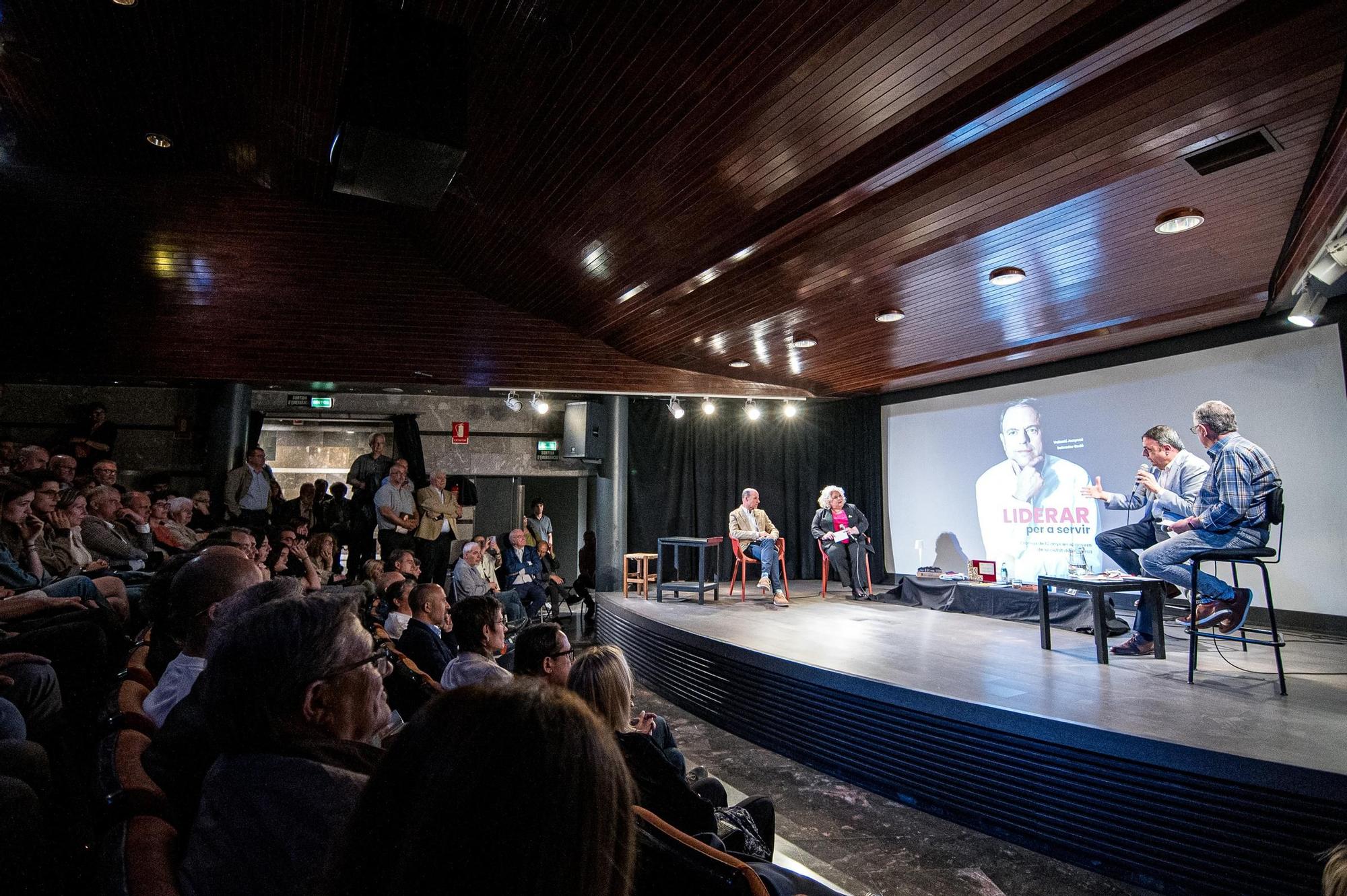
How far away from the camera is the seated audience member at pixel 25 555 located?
315 centimetres

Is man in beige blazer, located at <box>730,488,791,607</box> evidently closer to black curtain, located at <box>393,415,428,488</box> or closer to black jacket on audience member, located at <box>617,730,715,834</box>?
black curtain, located at <box>393,415,428,488</box>

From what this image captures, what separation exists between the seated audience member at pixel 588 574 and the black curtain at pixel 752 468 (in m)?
0.64

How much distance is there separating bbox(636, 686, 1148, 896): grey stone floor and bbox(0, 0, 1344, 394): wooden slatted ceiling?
3.07 metres

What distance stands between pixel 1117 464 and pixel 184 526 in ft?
26.9

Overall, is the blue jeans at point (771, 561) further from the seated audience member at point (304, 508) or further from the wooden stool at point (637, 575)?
the seated audience member at point (304, 508)

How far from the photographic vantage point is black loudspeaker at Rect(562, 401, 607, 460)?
8.56 meters

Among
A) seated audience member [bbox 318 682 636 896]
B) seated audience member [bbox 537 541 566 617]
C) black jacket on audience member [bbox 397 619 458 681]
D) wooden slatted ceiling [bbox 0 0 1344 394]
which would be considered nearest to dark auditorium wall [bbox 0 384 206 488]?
wooden slatted ceiling [bbox 0 0 1344 394]

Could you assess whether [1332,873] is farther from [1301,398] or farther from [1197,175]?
[1301,398]

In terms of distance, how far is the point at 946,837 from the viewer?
294 cm

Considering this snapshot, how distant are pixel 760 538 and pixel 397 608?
14.7 feet

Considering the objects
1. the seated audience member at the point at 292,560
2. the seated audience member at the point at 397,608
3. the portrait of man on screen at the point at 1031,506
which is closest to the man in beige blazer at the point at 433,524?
the seated audience member at the point at 292,560

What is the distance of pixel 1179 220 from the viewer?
388 cm

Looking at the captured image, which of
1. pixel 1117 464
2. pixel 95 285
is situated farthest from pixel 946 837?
pixel 95 285

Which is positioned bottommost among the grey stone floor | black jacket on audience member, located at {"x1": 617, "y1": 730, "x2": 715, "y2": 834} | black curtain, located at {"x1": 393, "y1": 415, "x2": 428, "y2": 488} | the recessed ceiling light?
the grey stone floor
